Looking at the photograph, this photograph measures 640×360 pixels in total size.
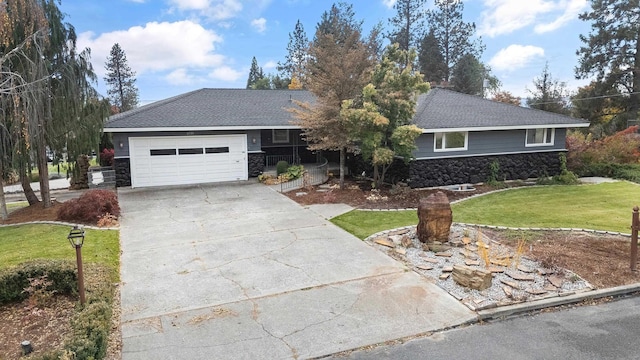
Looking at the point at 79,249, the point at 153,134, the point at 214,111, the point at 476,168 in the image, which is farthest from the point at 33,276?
the point at 476,168

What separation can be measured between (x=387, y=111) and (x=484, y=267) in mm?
7396

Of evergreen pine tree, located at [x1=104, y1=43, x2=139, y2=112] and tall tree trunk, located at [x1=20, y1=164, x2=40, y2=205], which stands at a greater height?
evergreen pine tree, located at [x1=104, y1=43, x2=139, y2=112]

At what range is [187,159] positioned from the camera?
1669cm

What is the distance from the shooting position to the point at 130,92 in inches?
2106

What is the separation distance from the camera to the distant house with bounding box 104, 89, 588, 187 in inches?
609

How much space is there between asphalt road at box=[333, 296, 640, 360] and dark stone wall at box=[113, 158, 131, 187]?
13679 millimetres

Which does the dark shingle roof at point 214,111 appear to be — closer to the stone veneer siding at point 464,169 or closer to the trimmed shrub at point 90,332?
the stone veneer siding at point 464,169

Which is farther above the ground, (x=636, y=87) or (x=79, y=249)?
(x=636, y=87)

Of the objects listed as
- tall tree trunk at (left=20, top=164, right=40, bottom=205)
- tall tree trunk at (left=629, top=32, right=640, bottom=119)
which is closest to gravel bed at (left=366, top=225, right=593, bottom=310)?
tall tree trunk at (left=20, top=164, right=40, bottom=205)

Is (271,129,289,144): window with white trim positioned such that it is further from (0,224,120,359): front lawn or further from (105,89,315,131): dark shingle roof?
(0,224,120,359): front lawn

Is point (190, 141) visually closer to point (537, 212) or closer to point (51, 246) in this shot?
point (51, 246)

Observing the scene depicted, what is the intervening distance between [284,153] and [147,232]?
11.9 meters

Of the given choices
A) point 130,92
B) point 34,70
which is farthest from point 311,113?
point 130,92

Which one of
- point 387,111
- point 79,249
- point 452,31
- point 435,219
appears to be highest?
point 452,31
